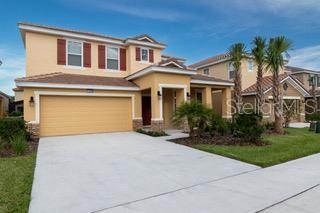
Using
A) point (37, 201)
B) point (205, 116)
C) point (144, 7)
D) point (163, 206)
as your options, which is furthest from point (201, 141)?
point (144, 7)

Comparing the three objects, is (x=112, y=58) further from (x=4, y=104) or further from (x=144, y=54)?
(x=4, y=104)

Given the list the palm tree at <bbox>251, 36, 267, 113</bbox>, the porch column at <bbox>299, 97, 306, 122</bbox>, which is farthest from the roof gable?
the palm tree at <bbox>251, 36, 267, 113</bbox>

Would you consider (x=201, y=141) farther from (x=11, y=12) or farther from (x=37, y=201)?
(x=11, y=12)

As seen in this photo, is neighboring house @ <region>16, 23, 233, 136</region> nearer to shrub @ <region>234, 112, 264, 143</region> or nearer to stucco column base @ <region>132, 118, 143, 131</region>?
stucco column base @ <region>132, 118, 143, 131</region>

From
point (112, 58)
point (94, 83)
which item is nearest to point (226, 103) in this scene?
point (112, 58)

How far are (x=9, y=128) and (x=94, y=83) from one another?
18.5 ft

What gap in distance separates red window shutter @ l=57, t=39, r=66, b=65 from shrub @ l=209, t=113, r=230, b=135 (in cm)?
1121

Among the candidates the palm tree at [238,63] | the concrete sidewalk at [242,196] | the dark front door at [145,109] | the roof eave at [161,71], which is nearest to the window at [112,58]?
the roof eave at [161,71]

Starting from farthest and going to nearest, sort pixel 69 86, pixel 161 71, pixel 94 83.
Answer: pixel 94 83 → pixel 161 71 → pixel 69 86

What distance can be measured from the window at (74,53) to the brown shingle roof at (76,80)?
108 cm

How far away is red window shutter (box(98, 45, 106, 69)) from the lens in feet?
58.2

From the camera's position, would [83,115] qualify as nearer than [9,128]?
No

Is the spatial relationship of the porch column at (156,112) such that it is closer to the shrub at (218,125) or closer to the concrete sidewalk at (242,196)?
the shrub at (218,125)

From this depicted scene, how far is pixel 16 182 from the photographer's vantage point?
17.9ft
